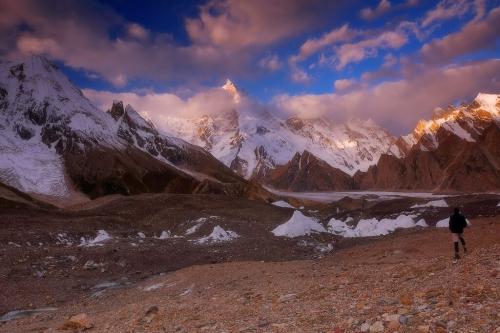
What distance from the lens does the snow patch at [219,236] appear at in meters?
40.8

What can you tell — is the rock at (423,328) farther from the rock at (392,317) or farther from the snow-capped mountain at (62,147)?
the snow-capped mountain at (62,147)

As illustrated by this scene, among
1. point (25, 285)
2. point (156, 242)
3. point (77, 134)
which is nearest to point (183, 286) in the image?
point (25, 285)

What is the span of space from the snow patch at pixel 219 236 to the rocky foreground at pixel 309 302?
18244 mm

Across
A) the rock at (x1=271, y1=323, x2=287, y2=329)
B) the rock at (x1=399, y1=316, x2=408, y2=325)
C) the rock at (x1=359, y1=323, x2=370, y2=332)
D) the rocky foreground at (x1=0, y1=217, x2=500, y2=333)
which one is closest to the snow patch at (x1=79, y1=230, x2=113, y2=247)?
the rocky foreground at (x1=0, y1=217, x2=500, y2=333)

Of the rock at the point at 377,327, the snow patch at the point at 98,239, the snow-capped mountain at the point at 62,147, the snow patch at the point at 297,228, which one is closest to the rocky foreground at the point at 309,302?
the rock at the point at 377,327

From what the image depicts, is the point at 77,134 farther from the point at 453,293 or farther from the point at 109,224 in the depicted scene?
the point at 453,293

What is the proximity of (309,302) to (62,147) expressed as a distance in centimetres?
13804

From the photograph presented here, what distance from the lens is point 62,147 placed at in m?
140

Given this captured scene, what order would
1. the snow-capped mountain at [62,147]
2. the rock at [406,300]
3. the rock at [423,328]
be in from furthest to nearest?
the snow-capped mountain at [62,147], the rock at [406,300], the rock at [423,328]

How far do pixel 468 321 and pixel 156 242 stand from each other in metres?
33.6

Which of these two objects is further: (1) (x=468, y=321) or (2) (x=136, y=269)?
(2) (x=136, y=269)

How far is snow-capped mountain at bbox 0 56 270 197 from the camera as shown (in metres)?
127

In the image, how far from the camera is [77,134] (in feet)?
472

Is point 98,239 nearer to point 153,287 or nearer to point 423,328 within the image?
point 153,287
